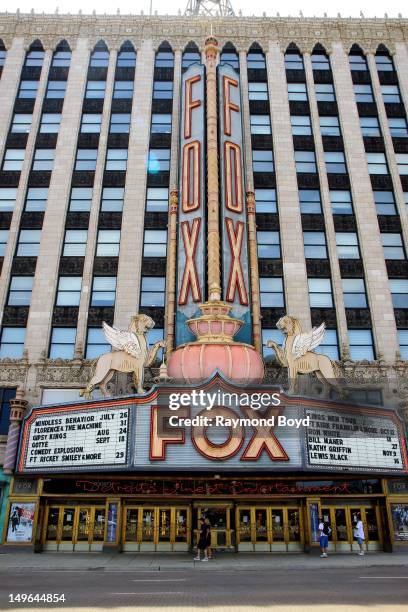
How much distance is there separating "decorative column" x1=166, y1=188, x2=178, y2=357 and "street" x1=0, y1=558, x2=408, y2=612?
44.7ft

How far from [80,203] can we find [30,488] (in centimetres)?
1973

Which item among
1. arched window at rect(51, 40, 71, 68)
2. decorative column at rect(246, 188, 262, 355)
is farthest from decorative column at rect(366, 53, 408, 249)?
arched window at rect(51, 40, 71, 68)

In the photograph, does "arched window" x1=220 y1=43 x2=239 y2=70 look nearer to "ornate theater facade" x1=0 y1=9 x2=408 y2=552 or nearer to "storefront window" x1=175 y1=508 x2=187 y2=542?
"ornate theater facade" x1=0 y1=9 x2=408 y2=552

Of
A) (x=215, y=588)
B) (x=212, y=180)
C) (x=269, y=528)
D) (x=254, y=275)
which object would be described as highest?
(x=212, y=180)

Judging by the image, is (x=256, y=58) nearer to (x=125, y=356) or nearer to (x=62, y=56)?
(x=62, y=56)

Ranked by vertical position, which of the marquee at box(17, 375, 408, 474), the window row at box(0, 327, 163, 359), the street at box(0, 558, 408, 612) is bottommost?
the street at box(0, 558, 408, 612)

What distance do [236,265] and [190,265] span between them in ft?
9.37

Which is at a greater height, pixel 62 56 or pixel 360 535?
pixel 62 56

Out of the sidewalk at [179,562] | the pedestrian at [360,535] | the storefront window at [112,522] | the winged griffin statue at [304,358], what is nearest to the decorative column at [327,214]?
the winged griffin statue at [304,358]

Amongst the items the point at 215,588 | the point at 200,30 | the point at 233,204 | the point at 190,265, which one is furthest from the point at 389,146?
the point at 215,588

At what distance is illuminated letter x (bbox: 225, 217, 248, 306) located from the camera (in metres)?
30.0

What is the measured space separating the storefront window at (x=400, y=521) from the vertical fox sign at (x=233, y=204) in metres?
12.0

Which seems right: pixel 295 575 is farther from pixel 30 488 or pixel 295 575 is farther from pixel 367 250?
pixel 367 250

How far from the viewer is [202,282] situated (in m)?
30.1
